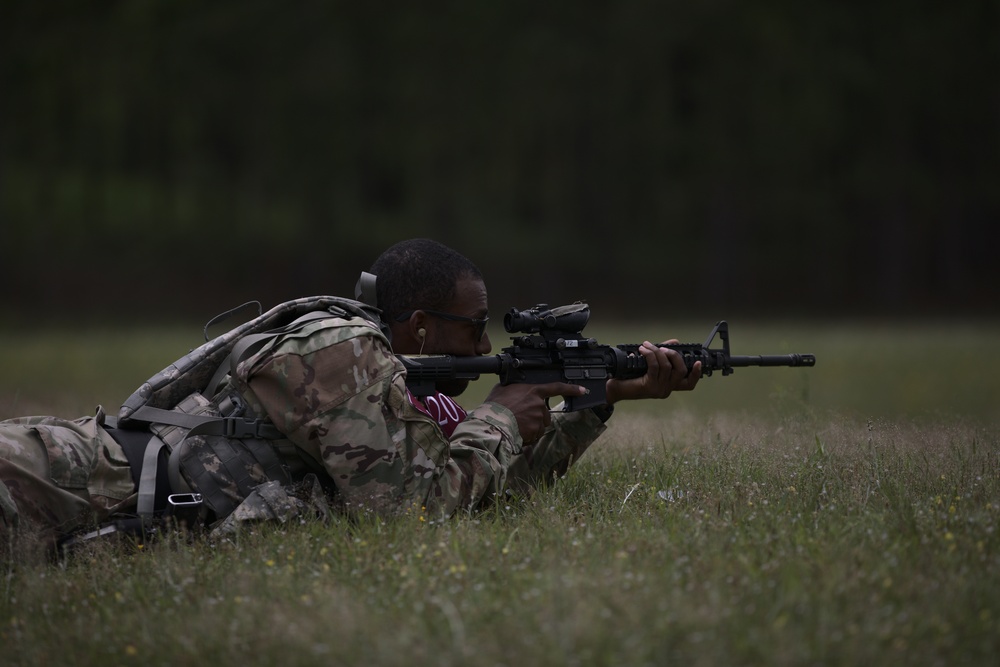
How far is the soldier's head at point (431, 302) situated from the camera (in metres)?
5.26

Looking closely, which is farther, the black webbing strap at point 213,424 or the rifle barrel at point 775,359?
the rifle barrel at point 775,359

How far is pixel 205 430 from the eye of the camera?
4645 millimetres

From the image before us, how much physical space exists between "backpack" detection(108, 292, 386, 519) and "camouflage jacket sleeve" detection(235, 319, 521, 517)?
0.42ft

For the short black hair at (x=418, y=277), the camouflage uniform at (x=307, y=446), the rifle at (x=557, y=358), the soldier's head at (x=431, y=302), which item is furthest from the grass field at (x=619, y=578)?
the short black hair at (x=418, y=277)

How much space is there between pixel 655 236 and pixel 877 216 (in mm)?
11112

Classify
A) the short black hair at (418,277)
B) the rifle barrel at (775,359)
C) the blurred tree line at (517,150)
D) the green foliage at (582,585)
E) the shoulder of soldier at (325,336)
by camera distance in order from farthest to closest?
1. the blurred tree line at (517,150)
2. the rifle barrel at (775,359)
3. the short black hair at (418,277)
4. the shoulder of soldier at (325,336)
5. the green foliage at (582,585)

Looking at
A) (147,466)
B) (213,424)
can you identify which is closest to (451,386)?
(213,424)

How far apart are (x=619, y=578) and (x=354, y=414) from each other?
4.65ft

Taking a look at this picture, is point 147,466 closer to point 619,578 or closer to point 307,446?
point 307,446

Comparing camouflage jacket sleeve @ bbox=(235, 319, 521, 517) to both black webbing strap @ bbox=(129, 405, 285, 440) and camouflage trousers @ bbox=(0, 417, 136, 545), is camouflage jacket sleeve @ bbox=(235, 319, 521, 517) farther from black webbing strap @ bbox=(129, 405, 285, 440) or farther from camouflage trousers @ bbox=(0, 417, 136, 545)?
camouflage trousers @ bbox=(0, 417, 136, 545)

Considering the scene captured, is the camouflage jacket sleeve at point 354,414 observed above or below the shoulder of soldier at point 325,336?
below

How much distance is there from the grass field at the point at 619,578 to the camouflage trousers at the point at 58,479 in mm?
196

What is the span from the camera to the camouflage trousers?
4402mm

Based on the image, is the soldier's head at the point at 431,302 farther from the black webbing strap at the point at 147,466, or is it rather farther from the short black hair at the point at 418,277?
the black webbing strap at the point at 147,466
